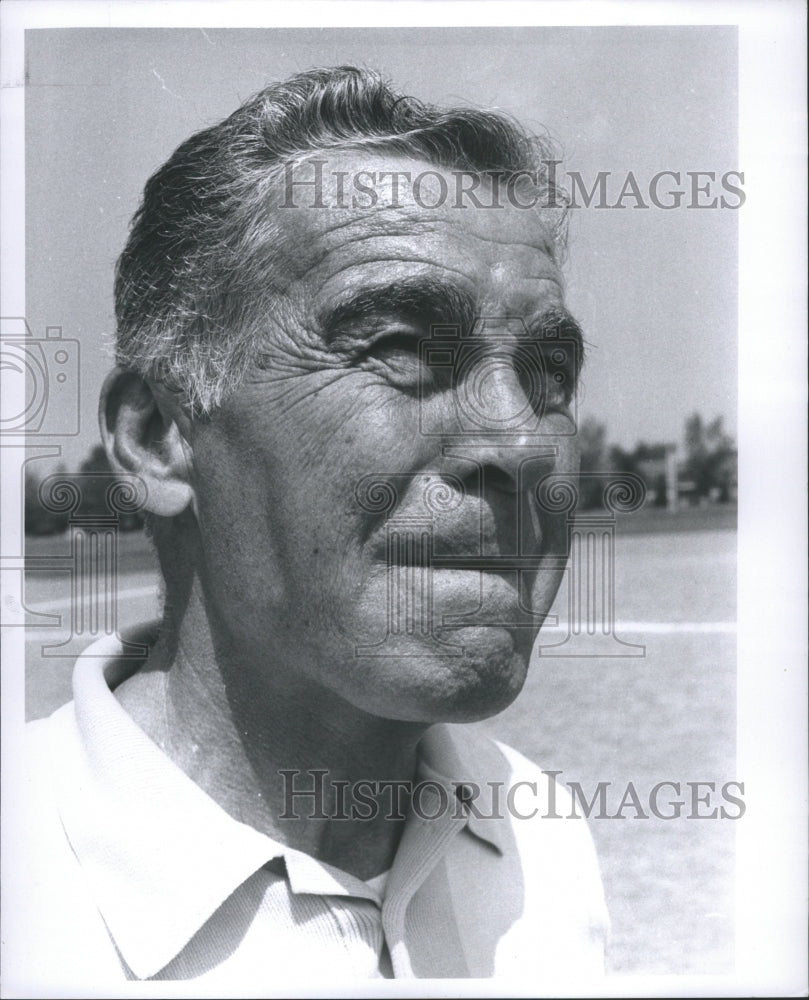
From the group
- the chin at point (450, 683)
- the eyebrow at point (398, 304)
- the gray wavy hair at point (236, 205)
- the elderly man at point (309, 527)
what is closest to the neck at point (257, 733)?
the elderly man at point (309, 527)

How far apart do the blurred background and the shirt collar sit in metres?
0.22

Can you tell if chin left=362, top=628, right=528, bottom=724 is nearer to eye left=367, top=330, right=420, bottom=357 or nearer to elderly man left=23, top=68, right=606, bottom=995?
elderly man left=23, top=68, right=606, bottom=995

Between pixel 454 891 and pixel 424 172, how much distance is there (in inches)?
50.4

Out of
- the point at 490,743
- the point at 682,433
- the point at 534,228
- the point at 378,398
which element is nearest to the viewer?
the point at 378,398

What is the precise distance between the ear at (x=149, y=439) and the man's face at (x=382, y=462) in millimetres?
53

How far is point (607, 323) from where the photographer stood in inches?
83.5

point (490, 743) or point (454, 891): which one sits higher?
point (490, 743)

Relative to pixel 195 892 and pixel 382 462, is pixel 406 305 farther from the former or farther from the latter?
pixel 195 892

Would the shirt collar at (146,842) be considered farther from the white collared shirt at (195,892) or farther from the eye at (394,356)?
the eye at (394,356)

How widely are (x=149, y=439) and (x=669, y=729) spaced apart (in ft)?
3.90

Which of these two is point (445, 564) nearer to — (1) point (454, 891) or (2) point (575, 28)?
(1) point (454, 891)

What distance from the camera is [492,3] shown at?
2000 mm

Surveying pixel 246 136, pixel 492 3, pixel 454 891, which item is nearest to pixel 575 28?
pixel 492 3

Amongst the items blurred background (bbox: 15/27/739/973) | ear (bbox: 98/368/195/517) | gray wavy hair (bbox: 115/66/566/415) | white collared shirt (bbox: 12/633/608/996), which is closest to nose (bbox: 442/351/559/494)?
blurred background (bbox: 15/27/739/973)
